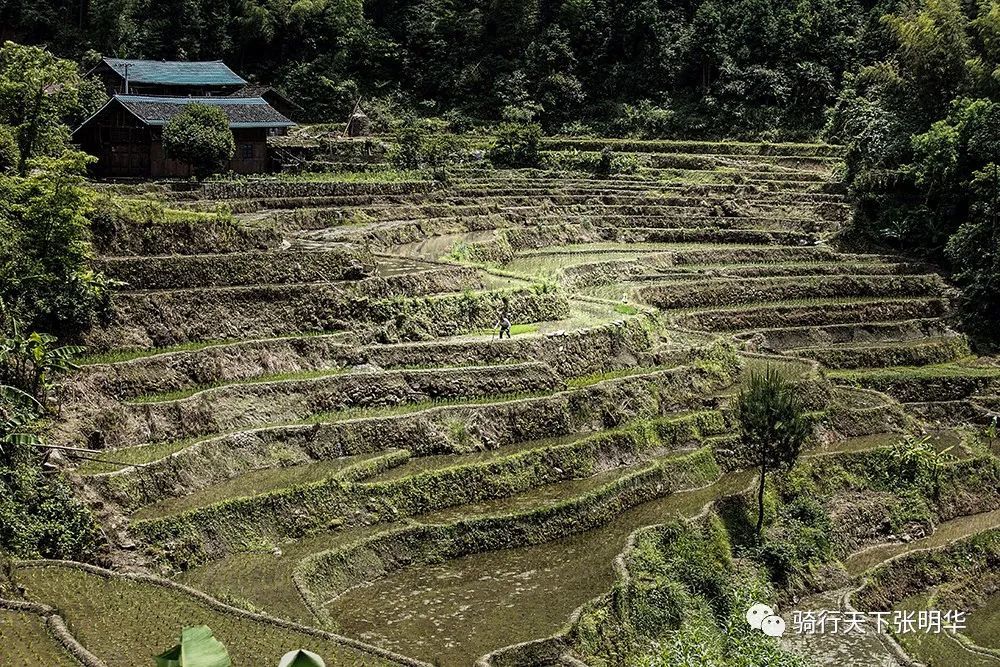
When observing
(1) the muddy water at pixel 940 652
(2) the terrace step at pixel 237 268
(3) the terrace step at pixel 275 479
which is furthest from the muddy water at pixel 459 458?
(1) the muddy water at pixel 940 652

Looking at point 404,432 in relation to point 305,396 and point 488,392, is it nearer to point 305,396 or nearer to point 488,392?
point 305,396

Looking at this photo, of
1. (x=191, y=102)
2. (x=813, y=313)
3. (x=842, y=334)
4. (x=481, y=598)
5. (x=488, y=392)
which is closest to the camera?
(x=481, y=598)

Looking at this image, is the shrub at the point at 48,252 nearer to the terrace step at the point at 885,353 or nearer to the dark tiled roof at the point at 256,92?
the terrace step at the point at 885,353

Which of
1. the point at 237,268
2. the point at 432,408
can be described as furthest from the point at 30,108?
the point at 432,408

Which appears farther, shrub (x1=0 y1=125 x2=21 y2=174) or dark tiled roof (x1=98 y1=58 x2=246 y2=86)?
dark tiled roof (x1=98 y1=58 x2=246 y2=86)

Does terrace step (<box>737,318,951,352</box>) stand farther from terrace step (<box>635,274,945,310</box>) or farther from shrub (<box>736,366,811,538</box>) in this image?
shrub (<box>736,366,811,538</box>)

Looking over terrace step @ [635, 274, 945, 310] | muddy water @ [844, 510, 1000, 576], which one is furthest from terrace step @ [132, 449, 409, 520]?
terrace step @ [635, 274, 945, 310]
